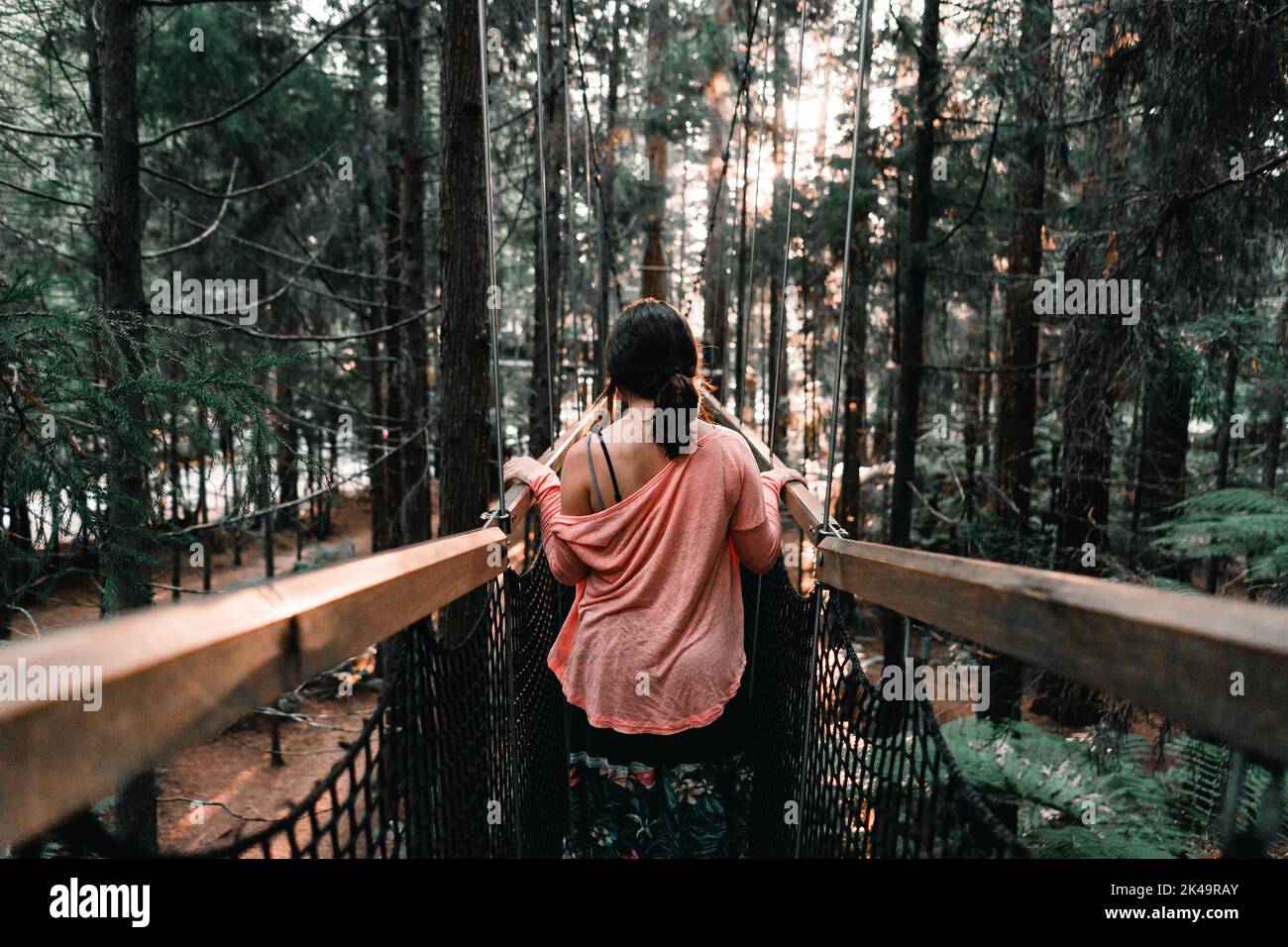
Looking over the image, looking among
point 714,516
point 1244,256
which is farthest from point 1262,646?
point 1244,256

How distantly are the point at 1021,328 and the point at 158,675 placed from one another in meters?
6.26

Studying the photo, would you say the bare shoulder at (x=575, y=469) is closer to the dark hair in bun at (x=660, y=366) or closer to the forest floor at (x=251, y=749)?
the dark hair in bun at (x=660, y=366)

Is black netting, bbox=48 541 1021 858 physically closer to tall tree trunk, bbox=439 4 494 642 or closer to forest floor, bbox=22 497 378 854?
tall tree trunk, bbox=439 4 494 642

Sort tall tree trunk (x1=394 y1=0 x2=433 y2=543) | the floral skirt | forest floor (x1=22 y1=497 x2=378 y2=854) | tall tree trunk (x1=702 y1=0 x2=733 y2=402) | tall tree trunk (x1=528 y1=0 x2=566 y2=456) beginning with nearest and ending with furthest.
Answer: the floral skirt, tall tree trunk (x1=394 y1=0 x2=433 y2=543), tall tree trunk (x1=528 y1=0 x2=566 y2=456), forest floor (x1=22 y1=497 x2=378 y2=854), tall tree trunk (x1=702 y1=0 x2=733 y2=402)

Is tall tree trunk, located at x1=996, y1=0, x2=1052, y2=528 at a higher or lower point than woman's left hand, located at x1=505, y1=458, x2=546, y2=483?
higher

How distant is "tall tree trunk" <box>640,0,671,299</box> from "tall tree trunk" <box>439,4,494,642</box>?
663 centimetres

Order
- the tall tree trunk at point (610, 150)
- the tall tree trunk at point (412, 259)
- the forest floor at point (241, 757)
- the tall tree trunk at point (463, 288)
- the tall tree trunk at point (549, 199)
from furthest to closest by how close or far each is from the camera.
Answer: the tall tree trunk at point (610, 150) < the forest floor at point (241, 757) < the tall tree trunk at point (549, 199) < the tall tree trunk at point (412, 259) < the tall tree trunk at point (463, 288)

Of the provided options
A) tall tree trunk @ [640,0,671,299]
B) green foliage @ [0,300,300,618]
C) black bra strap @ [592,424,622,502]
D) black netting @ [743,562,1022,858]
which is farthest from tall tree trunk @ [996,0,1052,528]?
tall tree trunk @ [640,0,671,299]

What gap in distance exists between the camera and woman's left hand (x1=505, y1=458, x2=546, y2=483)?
1.65 metres

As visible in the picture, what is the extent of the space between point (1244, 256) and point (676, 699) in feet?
10.3

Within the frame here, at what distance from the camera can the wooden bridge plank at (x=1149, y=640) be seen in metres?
0.45

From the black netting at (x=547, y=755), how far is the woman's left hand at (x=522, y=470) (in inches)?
8.2

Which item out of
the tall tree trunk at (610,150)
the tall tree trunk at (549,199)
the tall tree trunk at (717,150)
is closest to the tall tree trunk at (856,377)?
the tall tree trunk at (717,150)
